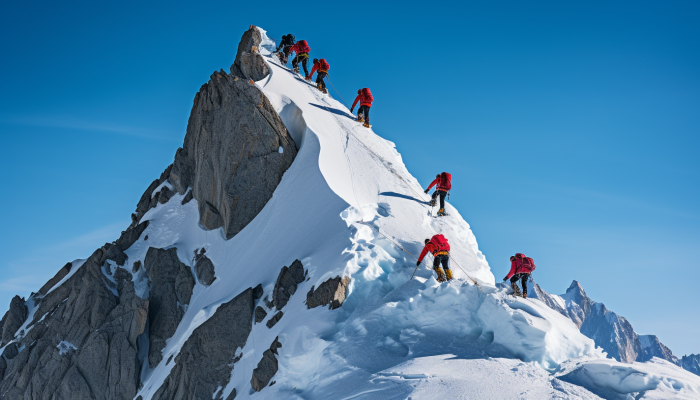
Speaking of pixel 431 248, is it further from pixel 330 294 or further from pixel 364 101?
pixel 364 101

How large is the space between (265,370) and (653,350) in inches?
4194

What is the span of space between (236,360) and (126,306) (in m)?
8.70

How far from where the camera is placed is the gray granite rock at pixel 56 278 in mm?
28203

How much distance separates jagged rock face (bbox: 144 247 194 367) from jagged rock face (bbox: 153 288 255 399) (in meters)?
3.75

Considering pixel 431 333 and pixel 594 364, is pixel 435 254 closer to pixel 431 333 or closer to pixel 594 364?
pixel 431 333

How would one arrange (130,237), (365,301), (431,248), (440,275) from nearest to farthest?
(365,301), (440,275), (431,248), (130,237)

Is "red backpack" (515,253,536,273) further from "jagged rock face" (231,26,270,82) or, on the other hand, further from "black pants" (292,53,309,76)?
"black pants" (292,53,309,76)

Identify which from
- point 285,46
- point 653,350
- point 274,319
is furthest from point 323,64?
point 653,350

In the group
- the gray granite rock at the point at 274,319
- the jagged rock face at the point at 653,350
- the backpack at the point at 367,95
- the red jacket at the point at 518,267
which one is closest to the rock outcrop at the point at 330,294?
the gray granite rock at the point at 274,319

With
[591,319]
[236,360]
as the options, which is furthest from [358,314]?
[591,319]

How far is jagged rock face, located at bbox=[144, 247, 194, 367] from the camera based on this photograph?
858 inches

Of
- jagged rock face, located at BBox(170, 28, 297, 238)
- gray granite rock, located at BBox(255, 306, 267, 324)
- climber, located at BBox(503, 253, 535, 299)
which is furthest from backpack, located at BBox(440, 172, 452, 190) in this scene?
gray granite rock, located at BBox(255, 306, 267, 324)

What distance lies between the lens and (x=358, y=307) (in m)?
14.4

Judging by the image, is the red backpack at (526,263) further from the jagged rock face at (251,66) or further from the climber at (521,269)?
the jagged rock face at (251,66)
